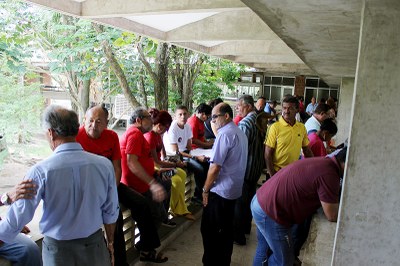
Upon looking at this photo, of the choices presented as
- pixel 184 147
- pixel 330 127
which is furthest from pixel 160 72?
pixel 330 127

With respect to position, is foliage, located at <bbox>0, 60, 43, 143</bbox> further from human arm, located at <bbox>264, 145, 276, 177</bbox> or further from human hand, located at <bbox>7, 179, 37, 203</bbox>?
human hand, located at <bbox>7, 179, 37, 203</bbox>

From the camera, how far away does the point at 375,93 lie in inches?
71.3

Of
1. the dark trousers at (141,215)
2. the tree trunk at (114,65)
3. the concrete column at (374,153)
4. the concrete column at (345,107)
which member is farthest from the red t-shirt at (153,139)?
the concrete column at (345,107)

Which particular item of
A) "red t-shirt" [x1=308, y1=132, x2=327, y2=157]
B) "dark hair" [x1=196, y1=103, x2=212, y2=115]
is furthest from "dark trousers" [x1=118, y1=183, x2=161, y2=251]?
"dark hair" [x1=196, y1=103, x2=212, y2=115]

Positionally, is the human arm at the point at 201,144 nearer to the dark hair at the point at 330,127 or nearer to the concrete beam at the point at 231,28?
the concrete beam at the point at 231,28

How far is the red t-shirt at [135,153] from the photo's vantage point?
12.0 ft

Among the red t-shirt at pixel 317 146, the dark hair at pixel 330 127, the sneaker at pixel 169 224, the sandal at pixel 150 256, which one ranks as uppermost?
the dark hair at pixel 330 127

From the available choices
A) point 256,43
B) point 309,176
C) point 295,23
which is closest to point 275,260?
point 309,176

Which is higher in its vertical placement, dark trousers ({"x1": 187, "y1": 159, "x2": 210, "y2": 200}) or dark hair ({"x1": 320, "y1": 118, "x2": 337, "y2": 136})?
dark hair ({"x1": 320, "y1": 118, "x2": 337, "y2": 136})

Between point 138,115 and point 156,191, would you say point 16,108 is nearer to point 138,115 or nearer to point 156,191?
point 138,115

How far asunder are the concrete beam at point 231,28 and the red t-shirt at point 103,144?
2213mm

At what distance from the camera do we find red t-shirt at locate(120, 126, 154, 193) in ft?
12.0

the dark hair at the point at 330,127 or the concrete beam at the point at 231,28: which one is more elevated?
the concrete beam at the point at 231,28

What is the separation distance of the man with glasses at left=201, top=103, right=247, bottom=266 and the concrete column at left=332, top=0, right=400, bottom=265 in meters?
1.70
